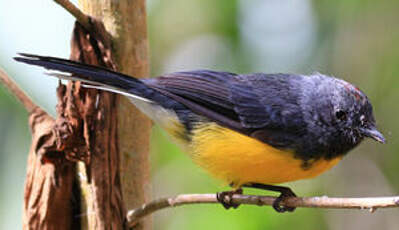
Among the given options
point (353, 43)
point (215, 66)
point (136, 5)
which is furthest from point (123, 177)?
point (353, 43)

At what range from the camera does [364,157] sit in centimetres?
610

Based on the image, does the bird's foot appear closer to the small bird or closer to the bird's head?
the small bird

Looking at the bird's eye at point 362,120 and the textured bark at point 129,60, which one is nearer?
the textured bark at point 129,60

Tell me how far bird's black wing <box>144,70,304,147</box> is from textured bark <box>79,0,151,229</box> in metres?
0.27

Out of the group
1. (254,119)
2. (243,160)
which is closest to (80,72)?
(243,160)

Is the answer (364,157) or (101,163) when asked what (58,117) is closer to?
(101,163)

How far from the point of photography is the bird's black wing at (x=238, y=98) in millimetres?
4043

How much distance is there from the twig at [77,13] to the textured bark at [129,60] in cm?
15

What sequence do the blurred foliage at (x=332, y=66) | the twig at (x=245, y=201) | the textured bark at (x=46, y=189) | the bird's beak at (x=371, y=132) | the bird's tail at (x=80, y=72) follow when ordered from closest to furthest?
1. the twig at (x=245, y=201)
2. the bird's tail at (x=80, y=72)
3. the textured bark at (x=46, y=189)
4. the bird's beak at (x=371, y=132)
5. the blurred foliage at (x=332, y=66)

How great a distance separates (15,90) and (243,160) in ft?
4.83

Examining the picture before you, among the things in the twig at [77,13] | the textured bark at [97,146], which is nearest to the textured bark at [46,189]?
the textured bark at [97,146]

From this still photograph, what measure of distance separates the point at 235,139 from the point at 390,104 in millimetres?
2679

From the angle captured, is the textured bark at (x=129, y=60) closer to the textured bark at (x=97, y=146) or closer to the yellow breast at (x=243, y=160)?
the textured bark at (x=97, y=146)

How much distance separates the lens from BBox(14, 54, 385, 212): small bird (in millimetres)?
3801
